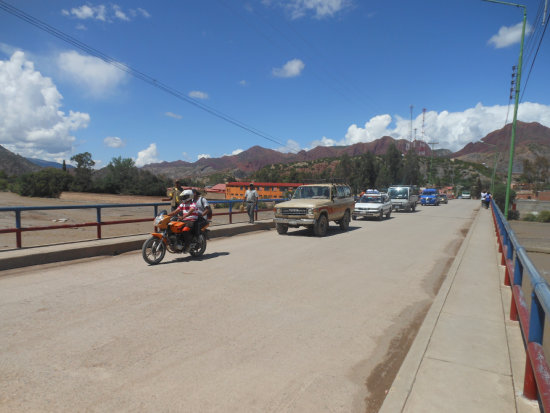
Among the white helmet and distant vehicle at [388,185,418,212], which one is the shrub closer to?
distant vehicle at [388,185,418,212]

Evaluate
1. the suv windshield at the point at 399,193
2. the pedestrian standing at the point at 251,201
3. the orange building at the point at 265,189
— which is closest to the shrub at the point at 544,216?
the suv windshield at the point at 399,193

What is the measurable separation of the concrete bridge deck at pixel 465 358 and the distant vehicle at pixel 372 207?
14.5m

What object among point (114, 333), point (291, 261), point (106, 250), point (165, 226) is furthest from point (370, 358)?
point (106, 250)

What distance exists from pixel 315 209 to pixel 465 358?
386 inches

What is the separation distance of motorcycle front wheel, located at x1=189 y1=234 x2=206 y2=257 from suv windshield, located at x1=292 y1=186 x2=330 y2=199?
22.3 feet

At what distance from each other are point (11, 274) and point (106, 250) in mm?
2375

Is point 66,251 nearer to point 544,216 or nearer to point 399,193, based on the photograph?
point 399,193

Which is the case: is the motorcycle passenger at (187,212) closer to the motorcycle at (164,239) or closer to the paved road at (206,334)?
the motorcycle at (164,239)

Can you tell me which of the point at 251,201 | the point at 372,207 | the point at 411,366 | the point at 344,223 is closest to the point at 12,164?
the point at 372,207

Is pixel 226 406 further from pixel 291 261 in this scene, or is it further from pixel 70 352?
pixel 291 261

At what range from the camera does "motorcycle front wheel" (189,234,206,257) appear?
907 cm

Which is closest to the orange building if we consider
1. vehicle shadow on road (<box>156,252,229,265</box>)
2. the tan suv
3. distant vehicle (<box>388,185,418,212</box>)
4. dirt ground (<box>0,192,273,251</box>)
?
dirt ground (<box>0,192,273,251</box>)

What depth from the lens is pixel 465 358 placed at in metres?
3.81

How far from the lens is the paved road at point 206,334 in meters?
3.13
